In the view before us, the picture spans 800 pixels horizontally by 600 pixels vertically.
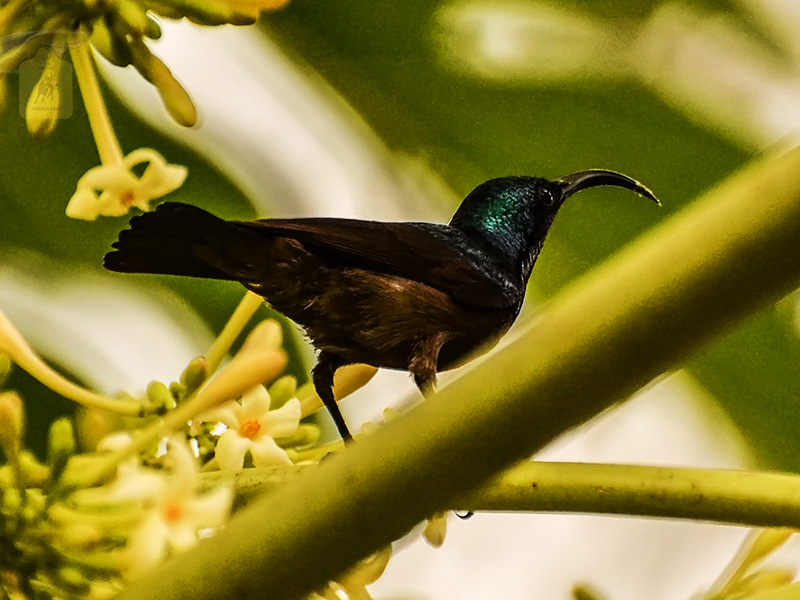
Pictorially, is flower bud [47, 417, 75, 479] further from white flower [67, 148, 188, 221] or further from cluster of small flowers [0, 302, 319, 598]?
white flower [67, 148, 188, 221]

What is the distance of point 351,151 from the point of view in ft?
2.33

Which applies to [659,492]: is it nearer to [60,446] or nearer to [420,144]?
[60,446]

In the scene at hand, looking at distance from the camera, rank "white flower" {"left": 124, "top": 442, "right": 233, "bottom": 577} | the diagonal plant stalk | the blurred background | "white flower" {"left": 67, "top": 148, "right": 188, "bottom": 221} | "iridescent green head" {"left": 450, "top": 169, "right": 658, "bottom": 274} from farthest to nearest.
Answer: the blurred background
"iridescent green head" {"left": 450, "top": 169, "right": 658, "bottom": 274}
"white flower" {"left": 67, "top": 148, "right": 188, "bottom": 221}
"white flower" {"left": 124, "top": 442, "right": 233, "bottom": 577}
the diagonal plant stalk

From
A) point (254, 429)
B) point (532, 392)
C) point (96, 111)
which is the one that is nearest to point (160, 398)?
point (254, 429)

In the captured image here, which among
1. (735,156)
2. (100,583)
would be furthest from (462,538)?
(100,583)

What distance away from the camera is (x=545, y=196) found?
1.71ft

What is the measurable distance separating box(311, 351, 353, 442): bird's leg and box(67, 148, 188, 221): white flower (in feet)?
0.40

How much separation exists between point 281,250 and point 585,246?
27cm

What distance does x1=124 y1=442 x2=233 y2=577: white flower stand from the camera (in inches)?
12.1

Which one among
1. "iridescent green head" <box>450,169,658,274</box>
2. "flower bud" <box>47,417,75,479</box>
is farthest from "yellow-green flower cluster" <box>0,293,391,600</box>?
"iridescent green head" <box>450,169,658,274</box>

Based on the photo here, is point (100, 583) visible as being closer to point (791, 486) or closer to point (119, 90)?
point (791, 486)

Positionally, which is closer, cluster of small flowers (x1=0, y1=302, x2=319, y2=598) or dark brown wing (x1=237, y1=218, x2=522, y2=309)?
cluster of small flowers (x1=0, y1=302, x2=319, y2=598)

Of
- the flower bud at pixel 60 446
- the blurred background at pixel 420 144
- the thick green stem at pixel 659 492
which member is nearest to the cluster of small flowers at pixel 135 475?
the flower bud at pixel 60 446

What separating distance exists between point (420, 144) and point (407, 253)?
220 mm
